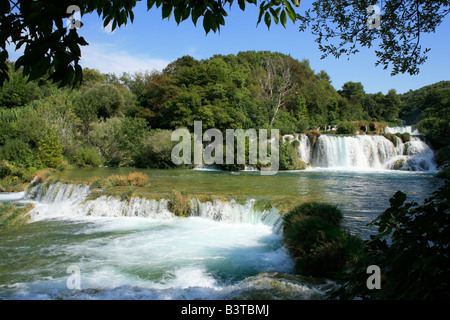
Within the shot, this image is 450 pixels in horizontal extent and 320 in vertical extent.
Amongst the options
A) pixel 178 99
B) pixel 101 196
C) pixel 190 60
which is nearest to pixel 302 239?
pixel 101 196

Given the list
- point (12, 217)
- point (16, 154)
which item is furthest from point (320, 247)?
point (16, 154)

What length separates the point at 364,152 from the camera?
73.2 ft

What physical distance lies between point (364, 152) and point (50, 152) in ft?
77.0

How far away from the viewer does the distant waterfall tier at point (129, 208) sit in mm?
8656

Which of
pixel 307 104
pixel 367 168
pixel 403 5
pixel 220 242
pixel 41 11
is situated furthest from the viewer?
pixel 307 104

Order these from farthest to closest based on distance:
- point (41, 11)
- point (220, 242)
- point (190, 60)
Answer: point (190, 60) < point (220, 242) < point (41, 11)

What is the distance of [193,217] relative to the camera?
9.30m

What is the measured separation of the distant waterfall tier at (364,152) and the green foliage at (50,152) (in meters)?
18.2

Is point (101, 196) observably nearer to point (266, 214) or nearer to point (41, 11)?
point (266, 214)

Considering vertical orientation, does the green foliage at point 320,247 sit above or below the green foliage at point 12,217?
above

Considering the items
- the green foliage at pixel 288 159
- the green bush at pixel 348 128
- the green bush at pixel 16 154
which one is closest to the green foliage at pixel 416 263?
the green foliage at pixel 288 159

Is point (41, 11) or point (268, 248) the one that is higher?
point (41, 11)

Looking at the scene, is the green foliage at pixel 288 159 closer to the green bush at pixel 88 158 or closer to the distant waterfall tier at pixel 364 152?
the distant waterfall tier at pixel 364 152

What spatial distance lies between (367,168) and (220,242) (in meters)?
18.3
